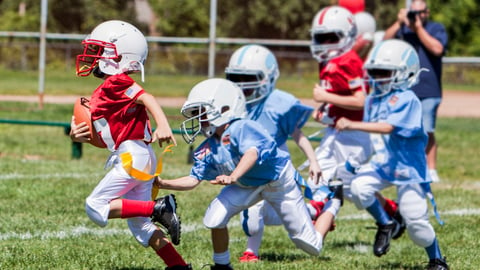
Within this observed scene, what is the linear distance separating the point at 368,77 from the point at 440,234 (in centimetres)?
160

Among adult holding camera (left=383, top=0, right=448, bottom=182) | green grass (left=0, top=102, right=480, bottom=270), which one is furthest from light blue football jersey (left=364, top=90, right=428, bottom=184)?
adult holding camera (left=383, top=0, right=448, bottom=182)

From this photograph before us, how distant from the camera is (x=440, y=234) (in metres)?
7.32

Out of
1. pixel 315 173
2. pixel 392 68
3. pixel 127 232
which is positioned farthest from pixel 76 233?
pixel 392 68

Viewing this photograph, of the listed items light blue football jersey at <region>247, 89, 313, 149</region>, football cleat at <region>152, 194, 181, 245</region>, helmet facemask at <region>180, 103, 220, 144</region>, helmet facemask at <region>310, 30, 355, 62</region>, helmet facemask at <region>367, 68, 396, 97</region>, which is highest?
helmet facemask at <region>310, 30, 355, 62</region>

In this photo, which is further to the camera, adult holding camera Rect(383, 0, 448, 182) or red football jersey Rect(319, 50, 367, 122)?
adult holding camera Rect(383, 0, 448, 182)

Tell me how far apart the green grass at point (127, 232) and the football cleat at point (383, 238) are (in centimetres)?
9

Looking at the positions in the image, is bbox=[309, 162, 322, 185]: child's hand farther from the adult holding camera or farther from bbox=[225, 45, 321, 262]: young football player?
the adult holding camera

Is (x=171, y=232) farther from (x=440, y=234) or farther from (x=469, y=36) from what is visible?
(x=469, y=36)

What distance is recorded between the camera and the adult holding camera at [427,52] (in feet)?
32.0

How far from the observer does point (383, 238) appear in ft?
21.3

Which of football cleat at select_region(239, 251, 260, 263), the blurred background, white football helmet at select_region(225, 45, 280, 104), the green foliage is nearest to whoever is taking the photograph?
football cleat at select_region(239, 251, 260, 263)

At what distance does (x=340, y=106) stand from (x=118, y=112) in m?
2.18

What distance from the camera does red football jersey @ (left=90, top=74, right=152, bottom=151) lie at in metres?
5.21

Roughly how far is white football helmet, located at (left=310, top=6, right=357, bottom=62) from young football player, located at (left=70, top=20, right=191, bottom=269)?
230cm
